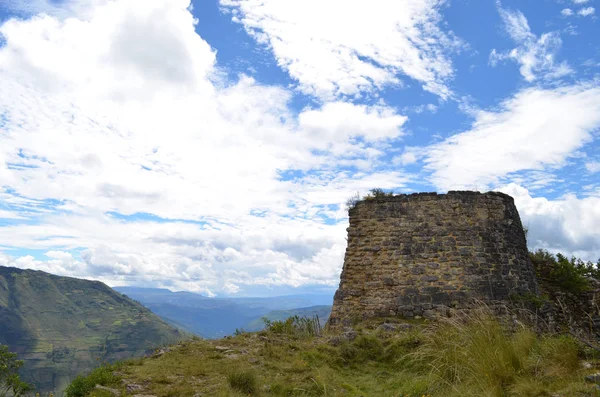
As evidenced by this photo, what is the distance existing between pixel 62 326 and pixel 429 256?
188860 millimetres

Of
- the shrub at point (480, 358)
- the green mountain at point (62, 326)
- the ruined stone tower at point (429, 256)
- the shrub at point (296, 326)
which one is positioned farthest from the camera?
the green mountain at point (62, 326)

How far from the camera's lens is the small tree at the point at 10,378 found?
22.1ft

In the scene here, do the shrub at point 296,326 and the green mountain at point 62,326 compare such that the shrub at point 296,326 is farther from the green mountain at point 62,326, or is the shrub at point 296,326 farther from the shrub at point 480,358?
the green mountain at point 62,326

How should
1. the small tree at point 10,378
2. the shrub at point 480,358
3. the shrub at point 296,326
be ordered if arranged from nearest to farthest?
the shrub at point 480,358 → the small tree at point 10,378 → the shrub at point 296,326

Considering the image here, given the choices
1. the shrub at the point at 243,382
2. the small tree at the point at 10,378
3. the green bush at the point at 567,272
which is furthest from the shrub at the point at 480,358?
the green bush at the point at 567,272

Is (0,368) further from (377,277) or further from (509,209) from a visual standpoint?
(509,209)

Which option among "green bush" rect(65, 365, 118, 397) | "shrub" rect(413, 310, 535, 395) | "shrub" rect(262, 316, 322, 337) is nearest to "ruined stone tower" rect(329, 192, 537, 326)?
"shrub" rect(262, 316, 322, 337)

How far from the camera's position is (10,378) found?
6.91m

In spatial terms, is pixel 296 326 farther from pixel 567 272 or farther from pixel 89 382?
pixel 567 272

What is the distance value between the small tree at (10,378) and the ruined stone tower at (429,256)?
8.48 m

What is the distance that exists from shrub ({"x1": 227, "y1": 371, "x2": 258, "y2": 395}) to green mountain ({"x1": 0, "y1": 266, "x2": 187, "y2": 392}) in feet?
371

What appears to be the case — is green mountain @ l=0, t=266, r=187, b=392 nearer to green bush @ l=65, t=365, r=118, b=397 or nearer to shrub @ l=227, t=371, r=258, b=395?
green bush @ l=65, t=365, r=118, b=397

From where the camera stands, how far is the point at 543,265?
16.2 metres

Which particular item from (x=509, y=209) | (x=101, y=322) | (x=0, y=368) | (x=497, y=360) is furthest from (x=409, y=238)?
(x=101, y=322)
